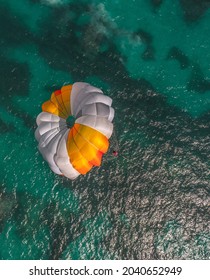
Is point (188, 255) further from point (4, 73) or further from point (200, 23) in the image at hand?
point (4, 73)

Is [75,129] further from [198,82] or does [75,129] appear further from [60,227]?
[198,82]

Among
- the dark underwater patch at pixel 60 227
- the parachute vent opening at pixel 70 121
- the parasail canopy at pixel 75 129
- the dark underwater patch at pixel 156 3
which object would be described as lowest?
the dark underwater patch at pixel 60 227

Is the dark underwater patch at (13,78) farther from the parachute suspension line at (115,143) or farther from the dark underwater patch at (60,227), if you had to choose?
the dark underwater patch at (60,227)

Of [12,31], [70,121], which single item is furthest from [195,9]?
[12,31]

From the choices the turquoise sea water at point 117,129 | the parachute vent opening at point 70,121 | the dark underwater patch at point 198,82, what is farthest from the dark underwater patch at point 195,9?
the parachute vent opening at point 70,121

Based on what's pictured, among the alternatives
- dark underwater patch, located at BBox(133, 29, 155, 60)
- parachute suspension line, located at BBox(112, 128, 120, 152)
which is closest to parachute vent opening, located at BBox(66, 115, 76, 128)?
parachute suspension line, located at BBox(112, 128, 120, 152)

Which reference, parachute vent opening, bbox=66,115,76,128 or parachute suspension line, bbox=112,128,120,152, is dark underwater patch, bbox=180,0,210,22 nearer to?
parachute suspension line, bbox=112,128,120,152
